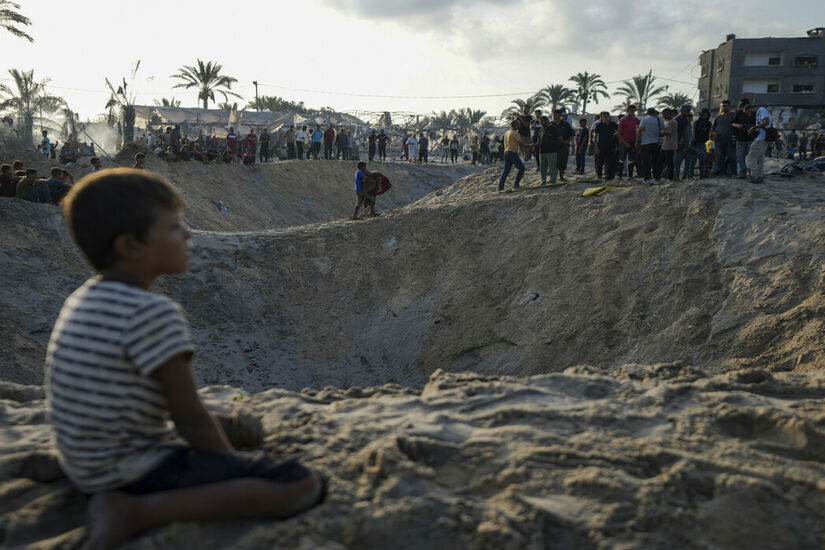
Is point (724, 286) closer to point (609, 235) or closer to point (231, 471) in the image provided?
point (609, 235)

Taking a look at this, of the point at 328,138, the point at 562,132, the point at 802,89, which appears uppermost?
the point at 802,89

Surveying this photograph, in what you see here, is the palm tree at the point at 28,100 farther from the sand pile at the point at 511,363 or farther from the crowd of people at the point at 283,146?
the sand pile at the point at 511,363

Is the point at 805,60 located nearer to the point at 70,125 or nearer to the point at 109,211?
the point at 70,125

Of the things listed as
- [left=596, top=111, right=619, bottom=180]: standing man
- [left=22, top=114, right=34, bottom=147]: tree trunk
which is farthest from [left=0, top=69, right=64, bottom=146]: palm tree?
[left=596, top=111, right=619, bottom=180]: standing man

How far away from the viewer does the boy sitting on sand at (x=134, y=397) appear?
6.24 ft

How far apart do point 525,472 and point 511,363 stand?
591cm

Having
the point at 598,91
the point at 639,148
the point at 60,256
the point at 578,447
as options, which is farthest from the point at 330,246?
the point at 598,91

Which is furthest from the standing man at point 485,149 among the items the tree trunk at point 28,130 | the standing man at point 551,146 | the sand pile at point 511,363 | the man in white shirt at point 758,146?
the tree trunk at point 28,130

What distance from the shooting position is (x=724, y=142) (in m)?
11.5

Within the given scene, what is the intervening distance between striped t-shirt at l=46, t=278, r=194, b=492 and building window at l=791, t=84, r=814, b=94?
51.6 metres

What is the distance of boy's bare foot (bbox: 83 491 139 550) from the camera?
6.14 ft

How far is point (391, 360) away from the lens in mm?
9375

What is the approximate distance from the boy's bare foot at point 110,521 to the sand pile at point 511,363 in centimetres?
7

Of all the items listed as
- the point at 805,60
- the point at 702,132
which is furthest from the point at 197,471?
the point at 805,60
